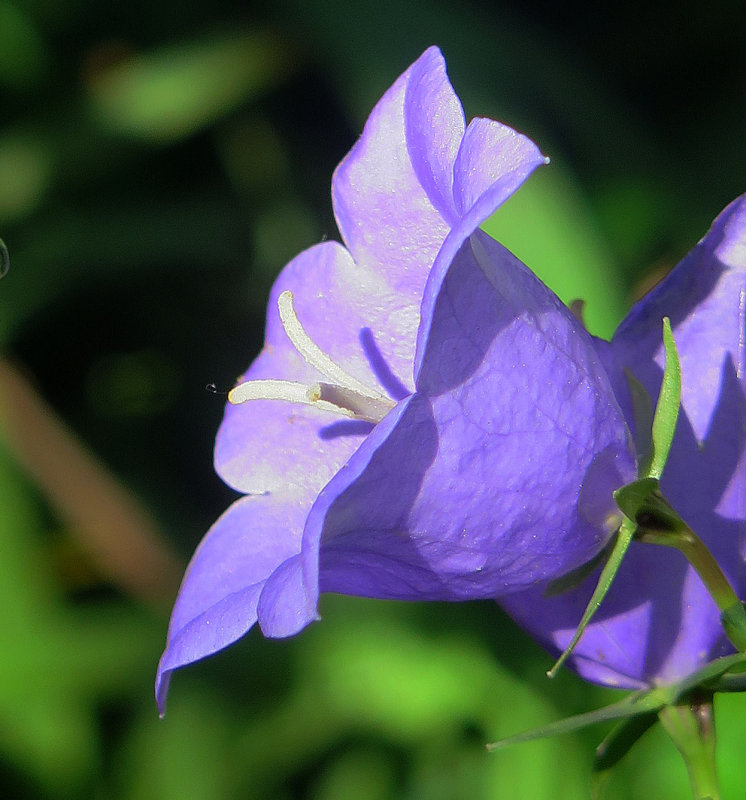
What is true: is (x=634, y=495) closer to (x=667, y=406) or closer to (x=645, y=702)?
(x=667, y=406)

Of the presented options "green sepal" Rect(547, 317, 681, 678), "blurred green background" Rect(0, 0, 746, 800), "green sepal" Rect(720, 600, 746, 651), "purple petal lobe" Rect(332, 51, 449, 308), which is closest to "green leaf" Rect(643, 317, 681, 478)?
"green sepal" Rect(547, 317, 681, 678)

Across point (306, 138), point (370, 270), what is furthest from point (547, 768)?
point (306, 138)

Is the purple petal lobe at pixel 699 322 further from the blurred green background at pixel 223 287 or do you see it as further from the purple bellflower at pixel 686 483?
the blurred green background at pixel 223 287

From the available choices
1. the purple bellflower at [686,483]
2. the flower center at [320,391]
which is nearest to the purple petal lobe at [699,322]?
the purple bellflower at [686,483]

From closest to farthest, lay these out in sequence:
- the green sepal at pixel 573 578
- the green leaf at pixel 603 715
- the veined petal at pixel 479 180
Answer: the veined petal at pixel 479 180
the green leaf at pixel 603 715
the green sepal at pixel 573 578

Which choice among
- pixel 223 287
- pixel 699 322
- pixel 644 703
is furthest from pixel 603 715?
pixel 223 287
